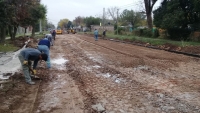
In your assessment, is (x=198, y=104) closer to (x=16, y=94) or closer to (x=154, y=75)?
(x=154, y=75)

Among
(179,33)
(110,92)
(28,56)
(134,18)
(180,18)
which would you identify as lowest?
(110,92)

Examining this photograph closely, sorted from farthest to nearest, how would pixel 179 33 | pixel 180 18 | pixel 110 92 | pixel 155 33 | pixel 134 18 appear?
pixel 134 18
pixel 155 33
pixel 179 33
pixel 180 18
pixel 110 92

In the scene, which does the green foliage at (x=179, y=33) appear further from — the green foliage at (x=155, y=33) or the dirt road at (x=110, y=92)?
the dirt road at (x=110, y=92)

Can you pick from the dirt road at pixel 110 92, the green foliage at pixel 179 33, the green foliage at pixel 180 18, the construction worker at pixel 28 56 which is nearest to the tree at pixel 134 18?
the green foliage at pixel 180 18

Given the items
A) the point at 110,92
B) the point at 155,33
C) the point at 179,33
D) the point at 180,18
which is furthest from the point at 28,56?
the point at 155,33

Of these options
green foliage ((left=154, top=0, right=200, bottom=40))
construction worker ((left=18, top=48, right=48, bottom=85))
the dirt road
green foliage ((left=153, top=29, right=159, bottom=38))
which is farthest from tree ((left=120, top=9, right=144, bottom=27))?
construction worker ((left=18, top=48, right=48, bottom=85))

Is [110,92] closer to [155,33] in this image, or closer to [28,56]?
[28,56]

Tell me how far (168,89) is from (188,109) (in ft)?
5.44

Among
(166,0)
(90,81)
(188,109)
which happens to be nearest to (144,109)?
(188,109)

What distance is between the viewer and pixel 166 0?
31.4m

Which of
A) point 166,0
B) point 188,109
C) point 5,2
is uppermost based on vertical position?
point 166,0

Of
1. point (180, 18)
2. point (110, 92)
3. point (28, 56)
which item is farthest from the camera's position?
point (180, 18)

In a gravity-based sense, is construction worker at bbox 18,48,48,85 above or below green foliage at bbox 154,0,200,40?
below

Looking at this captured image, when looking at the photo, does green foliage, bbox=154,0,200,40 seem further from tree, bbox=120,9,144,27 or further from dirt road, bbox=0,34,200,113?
tree, bbox=120,9,144,27
